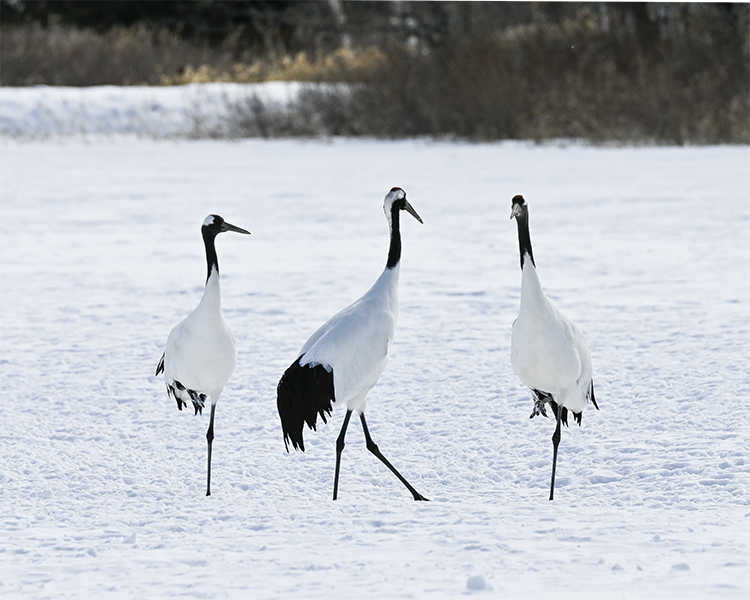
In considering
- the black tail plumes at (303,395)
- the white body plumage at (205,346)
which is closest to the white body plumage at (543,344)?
the black tail plumes at (303,395)

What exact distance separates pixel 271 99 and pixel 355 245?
1020 cm

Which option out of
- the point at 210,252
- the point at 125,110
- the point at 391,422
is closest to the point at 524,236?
the point at 210,252

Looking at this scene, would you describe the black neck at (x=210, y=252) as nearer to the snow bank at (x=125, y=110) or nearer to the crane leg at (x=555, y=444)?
the crane leg at (x=555, y=444)

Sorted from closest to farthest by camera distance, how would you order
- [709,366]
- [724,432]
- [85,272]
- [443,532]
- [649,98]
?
1. [443,532]
2. [724,432]
3. [709,366]
4. [85,272]
5. [649,98]

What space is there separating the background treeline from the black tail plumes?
1350cm

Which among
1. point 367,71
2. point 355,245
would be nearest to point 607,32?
point 367,71

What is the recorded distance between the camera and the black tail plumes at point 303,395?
331 centimetres

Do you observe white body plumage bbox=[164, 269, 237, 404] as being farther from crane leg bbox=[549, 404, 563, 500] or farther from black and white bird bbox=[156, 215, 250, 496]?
crane leg bbox=[549, 404, 563, 500]

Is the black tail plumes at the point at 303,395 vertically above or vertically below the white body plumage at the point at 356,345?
below

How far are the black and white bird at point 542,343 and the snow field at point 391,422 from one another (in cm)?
37

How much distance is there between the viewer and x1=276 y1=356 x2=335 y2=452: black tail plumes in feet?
10.9

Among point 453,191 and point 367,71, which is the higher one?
point 367,71

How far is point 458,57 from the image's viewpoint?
1805 cm

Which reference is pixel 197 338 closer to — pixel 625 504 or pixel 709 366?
pixel 625 504
